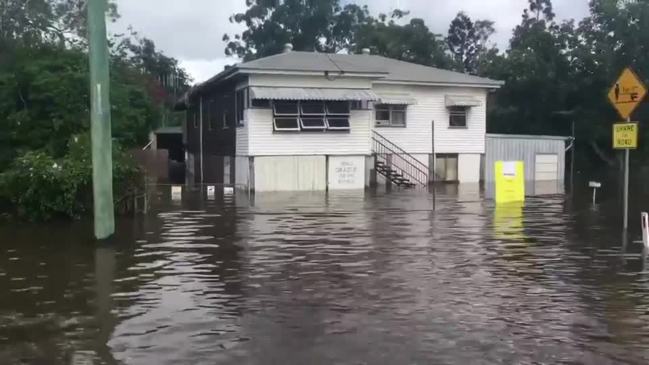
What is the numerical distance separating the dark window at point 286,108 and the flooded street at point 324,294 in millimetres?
13244

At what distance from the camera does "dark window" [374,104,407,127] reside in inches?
1332

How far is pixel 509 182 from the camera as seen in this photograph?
74.6 ft

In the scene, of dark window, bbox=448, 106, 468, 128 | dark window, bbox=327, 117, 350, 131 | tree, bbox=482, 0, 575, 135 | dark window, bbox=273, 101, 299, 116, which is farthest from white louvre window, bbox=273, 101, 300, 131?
tree, bbox=482, 0, 575, 135

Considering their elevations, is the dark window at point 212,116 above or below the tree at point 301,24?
below

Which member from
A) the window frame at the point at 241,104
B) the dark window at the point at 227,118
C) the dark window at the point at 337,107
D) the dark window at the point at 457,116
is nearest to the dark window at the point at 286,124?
the window frame at the point at 241,104

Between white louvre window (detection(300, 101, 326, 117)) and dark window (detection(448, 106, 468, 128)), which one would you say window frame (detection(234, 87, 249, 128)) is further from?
dark window (detection(448, 106, 468, 128))

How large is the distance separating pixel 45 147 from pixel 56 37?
8.96m

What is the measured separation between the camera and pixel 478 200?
78.8ft

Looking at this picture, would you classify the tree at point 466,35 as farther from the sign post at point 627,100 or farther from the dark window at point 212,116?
the sign post at point 627,100

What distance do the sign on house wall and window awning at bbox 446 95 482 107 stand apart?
6186 millimetres

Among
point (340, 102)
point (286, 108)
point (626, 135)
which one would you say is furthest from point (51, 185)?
point (340, 102)

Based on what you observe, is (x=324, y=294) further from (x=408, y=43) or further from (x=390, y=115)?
(x=408, y=43)

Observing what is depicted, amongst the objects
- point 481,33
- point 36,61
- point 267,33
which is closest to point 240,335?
point 36,61

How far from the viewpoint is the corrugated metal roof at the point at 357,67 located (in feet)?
97.6
